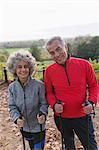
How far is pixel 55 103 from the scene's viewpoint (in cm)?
304

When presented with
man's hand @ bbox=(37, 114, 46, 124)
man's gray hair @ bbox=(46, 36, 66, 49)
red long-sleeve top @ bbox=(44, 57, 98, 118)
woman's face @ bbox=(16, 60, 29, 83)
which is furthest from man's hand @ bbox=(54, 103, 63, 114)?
man's gray hair @ bbox=(46, 36, 66, 49)

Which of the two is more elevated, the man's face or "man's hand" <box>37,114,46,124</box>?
the man's face

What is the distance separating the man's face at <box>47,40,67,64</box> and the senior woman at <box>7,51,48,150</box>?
0.83 ft

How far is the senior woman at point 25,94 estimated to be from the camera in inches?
119

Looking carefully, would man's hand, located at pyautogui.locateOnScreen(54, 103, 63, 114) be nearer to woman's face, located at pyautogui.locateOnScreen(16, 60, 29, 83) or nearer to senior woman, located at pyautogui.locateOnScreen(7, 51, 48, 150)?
senior woman, located at pyautogui.locateOnScreen(7, 51, 48, 150)

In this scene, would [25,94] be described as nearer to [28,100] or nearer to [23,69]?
[28,100]

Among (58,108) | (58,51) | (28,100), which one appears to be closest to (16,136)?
(28,100)

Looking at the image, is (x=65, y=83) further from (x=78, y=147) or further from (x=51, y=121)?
(x=51, y=121)

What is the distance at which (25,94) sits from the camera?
3068 millimetres

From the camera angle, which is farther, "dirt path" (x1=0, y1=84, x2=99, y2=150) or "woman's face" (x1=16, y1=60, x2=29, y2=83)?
"dirt path" (x1=0, y1=84, x2=99, y2=150)

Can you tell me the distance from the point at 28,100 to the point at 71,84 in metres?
0.51

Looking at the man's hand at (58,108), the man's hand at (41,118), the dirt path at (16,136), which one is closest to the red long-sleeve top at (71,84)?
the man's hand at (58,108)

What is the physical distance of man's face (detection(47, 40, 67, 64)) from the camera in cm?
297

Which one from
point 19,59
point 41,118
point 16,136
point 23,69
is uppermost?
point 19,59
